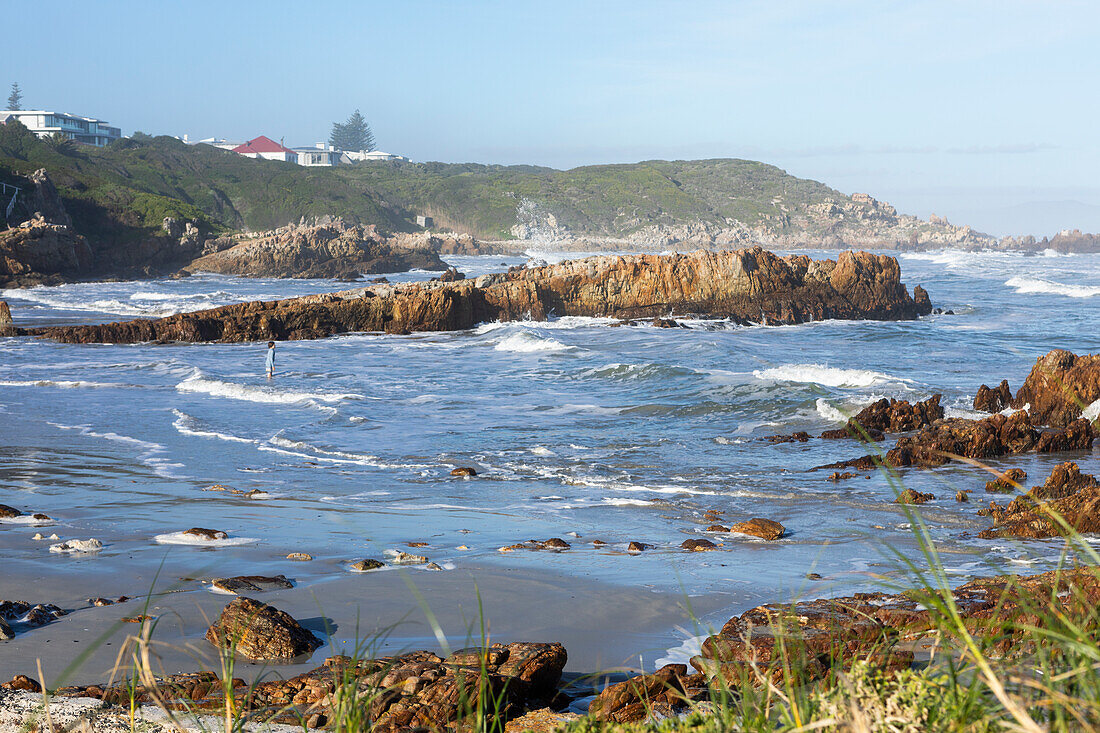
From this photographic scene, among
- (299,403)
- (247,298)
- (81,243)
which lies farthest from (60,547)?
(81,243)

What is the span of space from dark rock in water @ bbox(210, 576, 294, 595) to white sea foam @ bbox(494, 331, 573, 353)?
1771 centimetres

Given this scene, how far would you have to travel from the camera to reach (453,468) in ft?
35.6

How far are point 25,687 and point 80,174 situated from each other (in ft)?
229

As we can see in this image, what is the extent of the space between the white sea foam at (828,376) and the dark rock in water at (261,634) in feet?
44.9

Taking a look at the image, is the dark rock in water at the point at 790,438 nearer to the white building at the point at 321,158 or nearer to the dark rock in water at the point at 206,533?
the dark rock in water at the point at 206,533

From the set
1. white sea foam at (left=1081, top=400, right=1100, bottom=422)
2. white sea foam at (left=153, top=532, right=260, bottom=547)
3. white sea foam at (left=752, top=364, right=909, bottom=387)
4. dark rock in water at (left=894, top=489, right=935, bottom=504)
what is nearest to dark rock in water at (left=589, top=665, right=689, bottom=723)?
white sea foam at (left=153, top=532, right=260, bottom=547)

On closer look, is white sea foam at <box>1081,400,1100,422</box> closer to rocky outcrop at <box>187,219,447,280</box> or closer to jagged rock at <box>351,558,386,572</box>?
jagged rock at <box>351,558,386,572</box>

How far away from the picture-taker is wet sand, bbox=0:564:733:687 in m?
4.38

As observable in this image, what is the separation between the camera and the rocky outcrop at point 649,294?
2802cm

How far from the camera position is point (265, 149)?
137m

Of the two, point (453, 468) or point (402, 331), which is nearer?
point (453, 468)

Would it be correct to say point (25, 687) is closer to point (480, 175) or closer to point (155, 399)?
point (155, 399)

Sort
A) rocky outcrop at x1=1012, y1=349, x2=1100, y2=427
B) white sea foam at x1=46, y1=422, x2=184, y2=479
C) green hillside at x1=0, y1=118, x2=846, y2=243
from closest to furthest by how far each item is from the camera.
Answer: white sea foam at x1=46, y1=422, x2=184, y2=479
rocky outcrop at x1=1012, y1=349, x2=1100, y2=427
green hillside at x1=0, y1=118, x2=846, y2=243

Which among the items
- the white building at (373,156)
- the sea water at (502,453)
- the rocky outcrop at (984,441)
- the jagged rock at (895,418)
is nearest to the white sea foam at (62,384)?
the sea water at (502,453)
